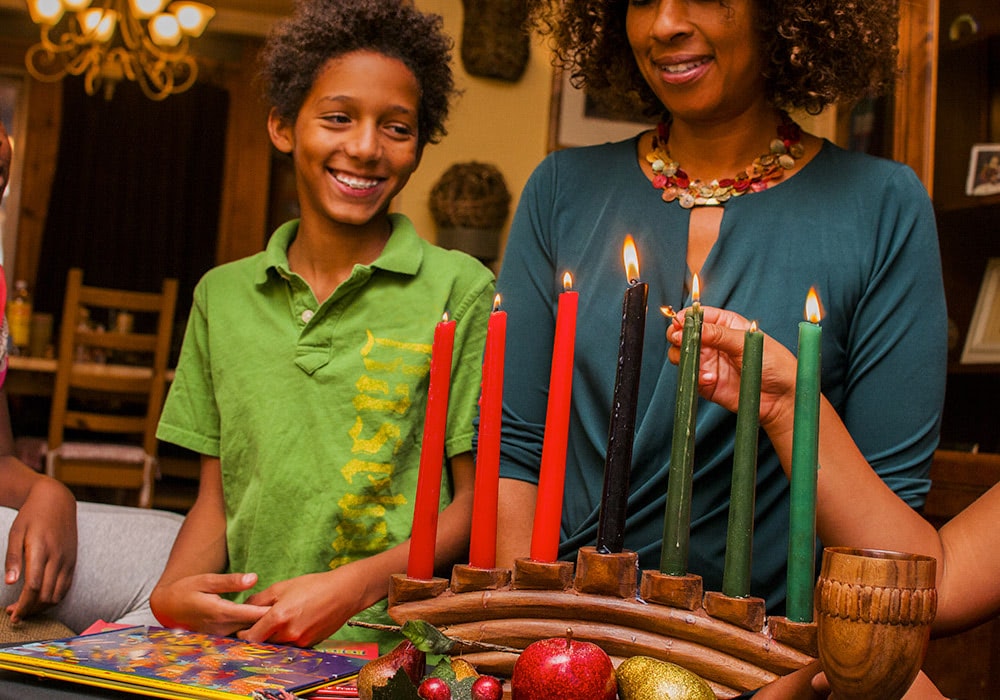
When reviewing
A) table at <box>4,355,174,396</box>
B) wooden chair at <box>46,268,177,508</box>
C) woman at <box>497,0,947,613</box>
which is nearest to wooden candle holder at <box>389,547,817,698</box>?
woman at <box>497,0,947,613</box>

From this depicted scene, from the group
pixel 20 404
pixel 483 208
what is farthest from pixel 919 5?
pixel 20 404

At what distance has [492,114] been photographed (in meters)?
3.89

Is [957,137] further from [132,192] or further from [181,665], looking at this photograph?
[132,192]

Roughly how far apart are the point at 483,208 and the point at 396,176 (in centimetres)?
242

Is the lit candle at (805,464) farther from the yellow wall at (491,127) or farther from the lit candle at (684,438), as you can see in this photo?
the yellow wall at (491,127)

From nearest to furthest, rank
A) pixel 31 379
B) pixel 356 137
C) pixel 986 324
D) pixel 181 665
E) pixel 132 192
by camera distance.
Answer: pixel 181 665, pixel 356 137, pixel 986 324, pixel 31 379, pixel 132 192

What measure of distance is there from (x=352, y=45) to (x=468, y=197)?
238cm

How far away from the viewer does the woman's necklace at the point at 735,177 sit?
3.38 feet

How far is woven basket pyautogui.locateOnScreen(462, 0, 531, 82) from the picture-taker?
3775 millimetres

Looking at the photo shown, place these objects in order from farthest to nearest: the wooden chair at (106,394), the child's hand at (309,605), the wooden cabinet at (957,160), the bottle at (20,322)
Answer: the bottle at (20,322)
the wooden chair at (106,394)
the wooden cabinet at (957,160)
the child's hand at (309,605)

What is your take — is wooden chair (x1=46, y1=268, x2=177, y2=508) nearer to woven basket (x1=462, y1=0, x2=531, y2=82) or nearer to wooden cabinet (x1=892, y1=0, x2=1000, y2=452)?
woven basket (x1=462, y1=0, x2=531, y2=82)

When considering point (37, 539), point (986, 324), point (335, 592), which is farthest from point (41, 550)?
point (986, 324)

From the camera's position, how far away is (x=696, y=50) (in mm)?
953

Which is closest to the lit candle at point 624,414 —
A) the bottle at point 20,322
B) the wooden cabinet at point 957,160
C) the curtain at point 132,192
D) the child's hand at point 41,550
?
the child's hand at point 41,550
